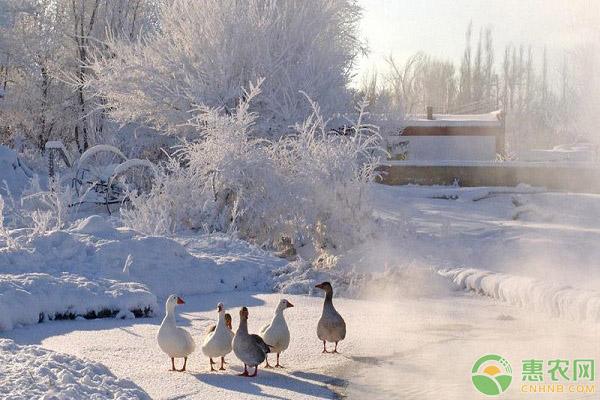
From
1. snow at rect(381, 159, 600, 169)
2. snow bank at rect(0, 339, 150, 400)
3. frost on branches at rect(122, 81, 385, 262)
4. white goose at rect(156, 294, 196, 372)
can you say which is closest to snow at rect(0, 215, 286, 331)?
frost on branches at rect(122, 81, 385, 262)

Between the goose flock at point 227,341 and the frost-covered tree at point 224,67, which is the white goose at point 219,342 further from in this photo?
Result: the frost-covered tree at point 224,67

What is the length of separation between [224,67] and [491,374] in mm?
20902

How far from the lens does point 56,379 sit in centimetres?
828

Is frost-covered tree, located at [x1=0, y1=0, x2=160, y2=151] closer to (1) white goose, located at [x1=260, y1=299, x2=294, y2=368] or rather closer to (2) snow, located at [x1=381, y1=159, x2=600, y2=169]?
(2) snow, located at [x1=381, y1=159, x2=600, y2=169]

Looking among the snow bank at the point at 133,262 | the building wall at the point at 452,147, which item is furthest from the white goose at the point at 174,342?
the building wall at the point at 452,147

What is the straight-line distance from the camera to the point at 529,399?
8.84m

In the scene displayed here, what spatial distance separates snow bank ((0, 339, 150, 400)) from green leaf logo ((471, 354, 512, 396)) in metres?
3.23

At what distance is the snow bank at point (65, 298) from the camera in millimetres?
13219

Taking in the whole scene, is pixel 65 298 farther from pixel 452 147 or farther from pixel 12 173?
pixel 452 147

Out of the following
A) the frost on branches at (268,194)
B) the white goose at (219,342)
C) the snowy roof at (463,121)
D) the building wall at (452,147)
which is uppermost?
the snowy roof at (463,121)

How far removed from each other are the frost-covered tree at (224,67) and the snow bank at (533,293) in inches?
521

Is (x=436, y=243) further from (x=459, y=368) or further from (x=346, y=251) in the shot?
(x=459, y=368)

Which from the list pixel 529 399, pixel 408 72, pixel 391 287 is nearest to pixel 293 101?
pixel 391 287

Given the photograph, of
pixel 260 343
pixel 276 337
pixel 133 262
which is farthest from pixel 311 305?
pixel 260 343
